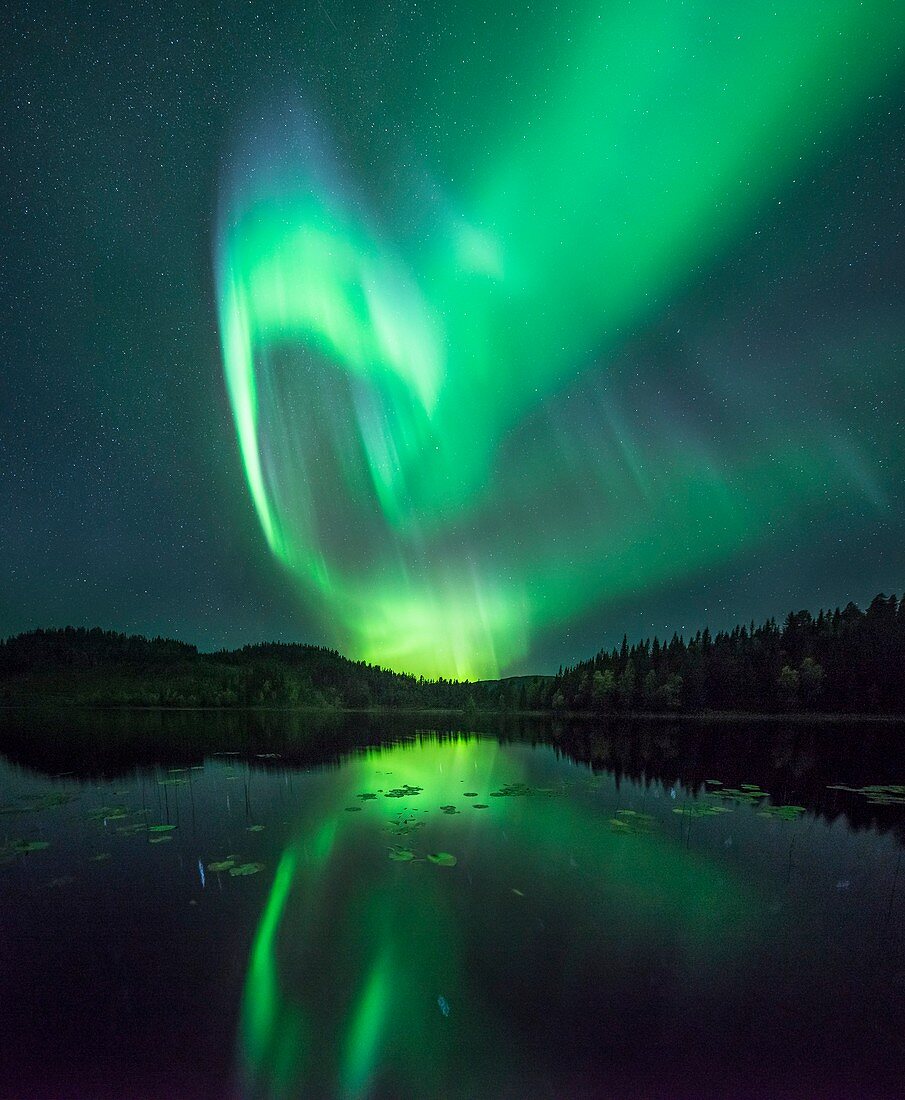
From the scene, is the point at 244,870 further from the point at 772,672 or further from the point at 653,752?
the point at 772,672

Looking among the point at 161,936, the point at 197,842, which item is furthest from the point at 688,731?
the point at 161,936

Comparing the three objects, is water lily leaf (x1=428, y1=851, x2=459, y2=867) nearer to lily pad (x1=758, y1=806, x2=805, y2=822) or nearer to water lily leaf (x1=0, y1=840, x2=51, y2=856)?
water lily leaf (x1=0, y1=840, x2=51, y2=856)

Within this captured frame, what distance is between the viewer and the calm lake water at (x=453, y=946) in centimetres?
958

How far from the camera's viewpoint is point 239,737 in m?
81.4

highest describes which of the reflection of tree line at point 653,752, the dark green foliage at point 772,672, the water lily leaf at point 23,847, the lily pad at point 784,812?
the dark green foliage at point 772,672

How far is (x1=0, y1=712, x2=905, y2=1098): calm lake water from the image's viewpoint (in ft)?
31.4

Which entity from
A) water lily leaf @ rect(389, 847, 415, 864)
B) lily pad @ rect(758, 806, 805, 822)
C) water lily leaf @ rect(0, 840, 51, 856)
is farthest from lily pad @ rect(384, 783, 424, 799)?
lily pad @ rect(758, 806, 805, 822)

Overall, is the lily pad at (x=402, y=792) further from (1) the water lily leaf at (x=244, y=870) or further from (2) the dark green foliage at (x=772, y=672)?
(2) the dark green foliage at (x=772, y=672)

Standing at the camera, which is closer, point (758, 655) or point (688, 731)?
point (688, 731)

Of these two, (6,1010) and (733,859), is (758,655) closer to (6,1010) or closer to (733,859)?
(733,859)

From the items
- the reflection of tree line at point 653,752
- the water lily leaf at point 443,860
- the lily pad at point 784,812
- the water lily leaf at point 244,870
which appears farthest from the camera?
the reflection of tree line at point 653,752

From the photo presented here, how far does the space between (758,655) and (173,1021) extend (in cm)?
A: 14980

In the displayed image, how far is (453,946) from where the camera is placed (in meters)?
14.2

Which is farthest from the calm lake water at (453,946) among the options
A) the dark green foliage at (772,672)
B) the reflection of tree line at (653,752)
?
the dark green foliage at (772,672)
